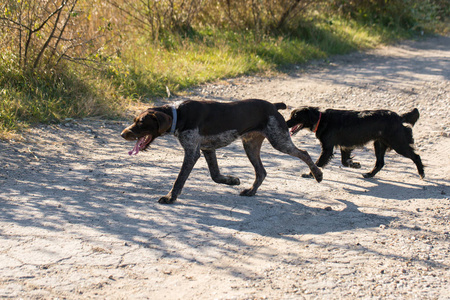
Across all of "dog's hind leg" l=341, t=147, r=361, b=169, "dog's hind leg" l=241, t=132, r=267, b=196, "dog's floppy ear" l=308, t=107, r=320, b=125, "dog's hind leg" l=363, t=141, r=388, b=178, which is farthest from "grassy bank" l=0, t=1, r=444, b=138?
"dog's hind leg" l=363, t=141, r=388, b=178

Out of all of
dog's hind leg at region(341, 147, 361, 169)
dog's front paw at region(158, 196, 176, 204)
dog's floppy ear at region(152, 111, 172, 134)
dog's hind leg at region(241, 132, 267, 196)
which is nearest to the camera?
dog's floppy ear at region(152, 111, 172, 134)

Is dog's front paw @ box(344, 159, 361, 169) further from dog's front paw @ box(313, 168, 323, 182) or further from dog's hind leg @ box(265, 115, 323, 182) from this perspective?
dog's hind leg @ box(265, 115, 323, 182)

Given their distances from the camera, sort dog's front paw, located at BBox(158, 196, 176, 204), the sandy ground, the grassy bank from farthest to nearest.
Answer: the grassy bank
dog's front paw, located at BBox(158, 196, 176, 204)
the sandy ground

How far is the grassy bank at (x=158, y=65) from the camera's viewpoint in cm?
874

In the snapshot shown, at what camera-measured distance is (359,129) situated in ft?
22.3

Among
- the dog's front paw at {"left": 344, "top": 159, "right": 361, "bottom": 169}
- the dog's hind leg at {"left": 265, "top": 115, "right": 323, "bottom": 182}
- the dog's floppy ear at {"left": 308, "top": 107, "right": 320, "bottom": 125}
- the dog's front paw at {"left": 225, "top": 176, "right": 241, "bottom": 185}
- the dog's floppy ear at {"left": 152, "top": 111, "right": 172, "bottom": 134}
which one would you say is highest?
the dog's floppy ear at {"left": 152, "top": 111, "right": 172, "bottom": 134}

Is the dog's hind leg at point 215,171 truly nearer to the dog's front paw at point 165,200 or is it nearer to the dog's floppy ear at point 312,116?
the dog's front paw at point 165,200

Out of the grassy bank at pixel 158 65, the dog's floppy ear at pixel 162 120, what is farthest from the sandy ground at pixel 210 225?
the dog's floppy ear at pixel 162 120

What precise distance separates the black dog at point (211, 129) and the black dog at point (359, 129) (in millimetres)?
699

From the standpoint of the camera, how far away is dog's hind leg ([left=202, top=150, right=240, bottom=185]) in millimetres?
6266

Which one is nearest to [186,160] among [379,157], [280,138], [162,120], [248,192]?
[162,120]

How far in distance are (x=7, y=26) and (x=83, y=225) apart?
5277mm

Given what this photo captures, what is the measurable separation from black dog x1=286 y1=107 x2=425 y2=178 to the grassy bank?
3.69 meters

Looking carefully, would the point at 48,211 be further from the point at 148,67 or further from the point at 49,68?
the point at 148,67
